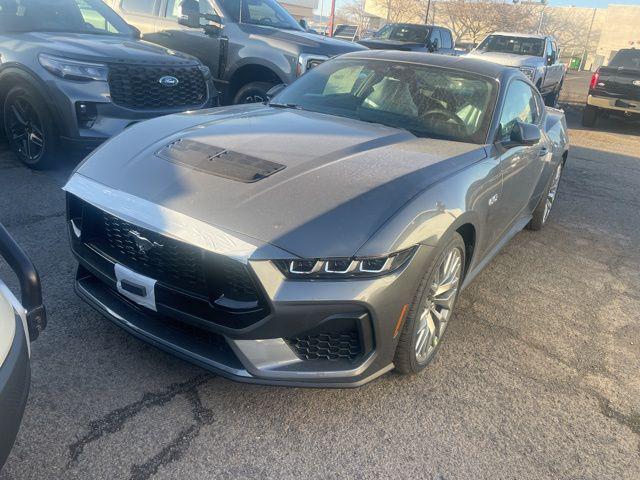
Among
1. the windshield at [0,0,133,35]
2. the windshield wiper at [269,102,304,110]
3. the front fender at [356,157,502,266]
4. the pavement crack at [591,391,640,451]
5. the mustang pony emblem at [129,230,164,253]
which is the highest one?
the windshield at [0,0,133,35]

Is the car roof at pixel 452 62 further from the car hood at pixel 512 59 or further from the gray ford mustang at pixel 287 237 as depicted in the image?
the car hood at pixel 512 59

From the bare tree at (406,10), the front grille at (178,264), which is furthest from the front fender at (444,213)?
the bare tree at (406,10)

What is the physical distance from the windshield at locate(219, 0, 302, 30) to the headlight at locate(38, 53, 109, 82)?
8.99ft

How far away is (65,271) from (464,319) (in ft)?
8.40

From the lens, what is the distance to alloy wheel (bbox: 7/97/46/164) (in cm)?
508

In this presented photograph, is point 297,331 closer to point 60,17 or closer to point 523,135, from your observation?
point 523,135

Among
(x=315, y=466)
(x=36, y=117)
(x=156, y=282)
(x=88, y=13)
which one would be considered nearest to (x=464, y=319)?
(x=315, y=466)

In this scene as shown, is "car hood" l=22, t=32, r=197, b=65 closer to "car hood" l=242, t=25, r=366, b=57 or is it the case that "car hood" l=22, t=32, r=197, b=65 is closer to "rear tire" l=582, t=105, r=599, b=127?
"car hood" l=242, t=25, r=366, b=57

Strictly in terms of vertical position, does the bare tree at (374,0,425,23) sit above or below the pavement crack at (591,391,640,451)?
above

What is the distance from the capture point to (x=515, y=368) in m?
3.03

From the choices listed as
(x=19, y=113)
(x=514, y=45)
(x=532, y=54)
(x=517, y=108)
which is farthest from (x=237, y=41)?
(x=514, y=45)

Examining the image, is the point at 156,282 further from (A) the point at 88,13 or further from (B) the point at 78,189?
(A) the point at 88,13

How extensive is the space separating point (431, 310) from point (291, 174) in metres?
0.98

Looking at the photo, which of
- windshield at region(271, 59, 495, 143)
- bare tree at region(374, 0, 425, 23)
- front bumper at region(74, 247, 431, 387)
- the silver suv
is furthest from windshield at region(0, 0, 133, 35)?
bare tree at region(374, 0, 425, 23)
